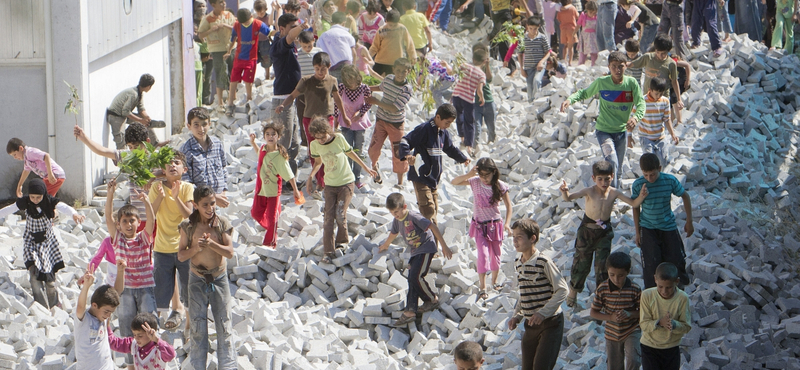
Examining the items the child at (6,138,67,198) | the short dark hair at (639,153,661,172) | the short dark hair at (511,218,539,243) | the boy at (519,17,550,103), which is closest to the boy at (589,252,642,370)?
the short dark hair at (511,218,539,243)

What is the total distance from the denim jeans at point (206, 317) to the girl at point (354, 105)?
12.2ft

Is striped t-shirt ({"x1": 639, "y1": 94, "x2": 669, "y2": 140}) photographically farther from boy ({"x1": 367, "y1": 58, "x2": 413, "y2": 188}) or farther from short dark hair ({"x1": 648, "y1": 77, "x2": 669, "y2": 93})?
boy ({"x1": 367, "y1": 58, "x2": 413, "y2": 188})

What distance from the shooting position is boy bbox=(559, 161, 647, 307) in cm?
880

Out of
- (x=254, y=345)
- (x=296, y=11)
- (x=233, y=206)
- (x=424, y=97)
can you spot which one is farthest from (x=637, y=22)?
(x=254, y=345)

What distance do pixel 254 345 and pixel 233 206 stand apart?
3.09m

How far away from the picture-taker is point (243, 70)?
14.3 meters

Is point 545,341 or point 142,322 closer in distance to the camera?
point 142,322

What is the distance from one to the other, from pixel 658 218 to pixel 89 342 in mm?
5059

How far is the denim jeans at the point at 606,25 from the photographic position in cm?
1634

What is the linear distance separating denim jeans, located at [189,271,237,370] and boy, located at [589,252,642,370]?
3.06 m

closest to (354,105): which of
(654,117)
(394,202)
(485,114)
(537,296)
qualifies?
(394,202)

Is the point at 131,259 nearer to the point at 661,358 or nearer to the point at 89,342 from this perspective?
the point at 89,342

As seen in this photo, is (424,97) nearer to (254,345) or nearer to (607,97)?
(607,97)

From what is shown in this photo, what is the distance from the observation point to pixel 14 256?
10.4m
